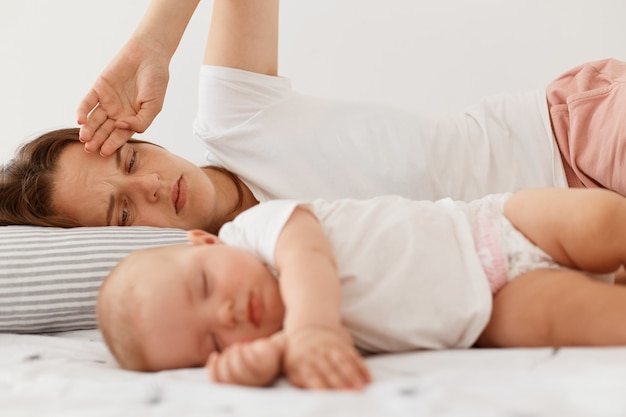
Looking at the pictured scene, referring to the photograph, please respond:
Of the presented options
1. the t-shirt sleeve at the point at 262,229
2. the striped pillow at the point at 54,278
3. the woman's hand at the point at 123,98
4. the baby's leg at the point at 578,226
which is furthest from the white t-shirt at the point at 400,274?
the woman's hand at the point at 123,98

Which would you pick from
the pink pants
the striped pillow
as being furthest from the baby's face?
the pink pants

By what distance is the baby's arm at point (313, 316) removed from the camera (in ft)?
2.79

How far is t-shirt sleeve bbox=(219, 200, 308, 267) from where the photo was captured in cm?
108

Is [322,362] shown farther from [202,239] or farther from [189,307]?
[202,239]

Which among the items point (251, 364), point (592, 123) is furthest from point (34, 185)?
point (592, 123)

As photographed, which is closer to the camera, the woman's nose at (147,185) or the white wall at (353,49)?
the woman's nose at (147,185)

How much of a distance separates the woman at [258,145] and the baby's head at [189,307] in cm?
63

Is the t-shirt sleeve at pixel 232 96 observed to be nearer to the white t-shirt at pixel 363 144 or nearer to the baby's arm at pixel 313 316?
the white t-shirt at pixel 363 144

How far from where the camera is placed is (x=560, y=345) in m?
1.06

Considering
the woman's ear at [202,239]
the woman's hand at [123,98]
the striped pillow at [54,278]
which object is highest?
the woman's hand at [123,98]

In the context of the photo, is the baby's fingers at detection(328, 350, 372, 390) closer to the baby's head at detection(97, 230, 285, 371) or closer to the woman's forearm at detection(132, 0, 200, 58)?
the baby's head at detection(97, 230, 285, 371)

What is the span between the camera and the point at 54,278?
146cm

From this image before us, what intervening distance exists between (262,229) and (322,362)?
293mm

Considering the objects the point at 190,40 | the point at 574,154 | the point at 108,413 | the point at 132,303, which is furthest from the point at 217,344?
the point at 190,40
